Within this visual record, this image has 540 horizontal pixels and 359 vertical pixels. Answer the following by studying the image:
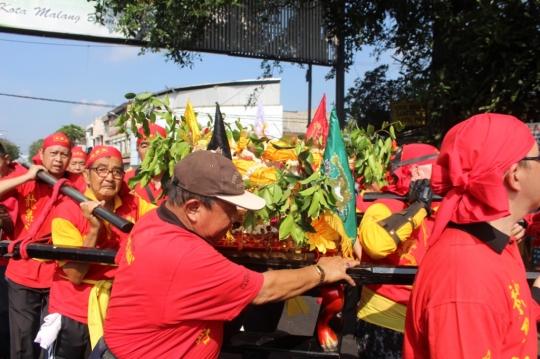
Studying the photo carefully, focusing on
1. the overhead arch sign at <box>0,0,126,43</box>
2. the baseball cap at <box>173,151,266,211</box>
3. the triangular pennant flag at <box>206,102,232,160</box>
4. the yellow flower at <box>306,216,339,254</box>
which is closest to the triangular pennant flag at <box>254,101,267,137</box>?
the triangular pennant flag at <box>206,102,232,160</box>

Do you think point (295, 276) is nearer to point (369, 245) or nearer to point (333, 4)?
point (369, 245)

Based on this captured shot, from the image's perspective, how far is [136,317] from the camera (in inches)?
71.9

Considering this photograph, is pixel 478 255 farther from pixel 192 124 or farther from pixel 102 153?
pixel 102 153

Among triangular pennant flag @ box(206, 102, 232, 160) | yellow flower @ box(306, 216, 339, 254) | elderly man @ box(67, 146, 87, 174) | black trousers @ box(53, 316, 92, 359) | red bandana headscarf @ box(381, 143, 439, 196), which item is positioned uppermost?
triangular pennant flag @ box(206, 102, 232, 160)

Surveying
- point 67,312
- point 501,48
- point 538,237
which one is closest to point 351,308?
point 538,237

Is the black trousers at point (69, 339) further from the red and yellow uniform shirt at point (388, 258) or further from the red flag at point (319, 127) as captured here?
the red flag at point (319, 127)

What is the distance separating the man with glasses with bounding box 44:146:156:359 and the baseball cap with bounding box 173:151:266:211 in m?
1.02

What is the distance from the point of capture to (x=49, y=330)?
9.07 ft

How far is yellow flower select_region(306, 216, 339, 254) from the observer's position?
233 cm

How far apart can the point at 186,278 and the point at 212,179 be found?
38 cm

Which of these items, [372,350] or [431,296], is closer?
[431,296]

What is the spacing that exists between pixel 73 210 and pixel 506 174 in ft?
7.87

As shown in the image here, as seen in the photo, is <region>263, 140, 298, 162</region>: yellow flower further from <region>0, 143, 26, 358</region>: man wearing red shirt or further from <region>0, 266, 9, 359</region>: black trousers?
<region>0, 266, 9, 359</region>: black trousers

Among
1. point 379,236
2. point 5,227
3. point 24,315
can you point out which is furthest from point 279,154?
point 5,227
